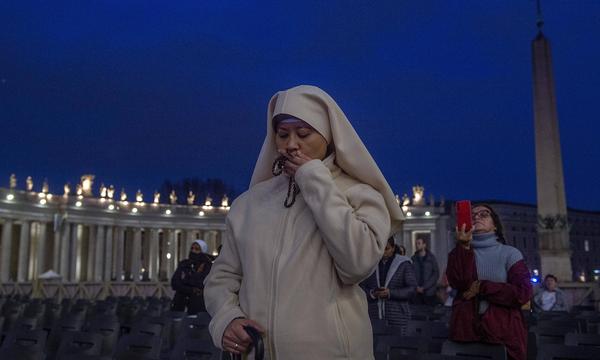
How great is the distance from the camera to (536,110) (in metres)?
25.0

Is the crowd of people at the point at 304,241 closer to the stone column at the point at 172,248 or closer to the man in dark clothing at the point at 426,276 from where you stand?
the man in dark clothing at the point at 426,276

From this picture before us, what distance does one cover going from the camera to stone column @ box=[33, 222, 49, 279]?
189 feet

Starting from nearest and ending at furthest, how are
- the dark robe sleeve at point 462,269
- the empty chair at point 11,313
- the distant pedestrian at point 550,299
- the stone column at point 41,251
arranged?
the dark robe sleeve at point 462,269 → the empty chair at point 11,313 → the distant pedestrian at point 550,299 → the stone column at point 41,251

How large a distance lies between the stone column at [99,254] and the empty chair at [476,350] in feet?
203

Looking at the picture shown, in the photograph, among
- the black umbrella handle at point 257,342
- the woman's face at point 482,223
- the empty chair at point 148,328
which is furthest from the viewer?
the empty chair at point 148,328

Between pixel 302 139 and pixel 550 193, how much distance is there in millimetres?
23435

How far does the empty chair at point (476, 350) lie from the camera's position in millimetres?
4398

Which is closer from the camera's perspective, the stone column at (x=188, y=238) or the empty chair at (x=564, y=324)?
the empty chair at (x=564, y=324)

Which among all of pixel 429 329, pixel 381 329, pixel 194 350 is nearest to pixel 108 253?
pixel 381 329

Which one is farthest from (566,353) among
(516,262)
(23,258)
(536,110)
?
(23,258)

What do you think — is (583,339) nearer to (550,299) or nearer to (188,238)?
(550,299)

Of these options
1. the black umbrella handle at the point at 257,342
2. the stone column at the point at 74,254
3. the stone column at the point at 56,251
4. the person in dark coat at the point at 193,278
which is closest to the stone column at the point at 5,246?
the stone column at the point at 56,251

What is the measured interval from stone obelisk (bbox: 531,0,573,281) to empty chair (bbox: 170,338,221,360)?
20965 mm

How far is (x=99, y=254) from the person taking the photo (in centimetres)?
6300
